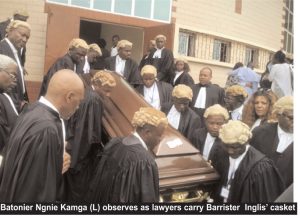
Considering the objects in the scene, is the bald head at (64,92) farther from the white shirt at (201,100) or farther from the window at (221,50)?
the window at (221,50)

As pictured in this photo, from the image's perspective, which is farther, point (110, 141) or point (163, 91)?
point (163, 91)

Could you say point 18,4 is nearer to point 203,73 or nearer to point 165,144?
point 203,73

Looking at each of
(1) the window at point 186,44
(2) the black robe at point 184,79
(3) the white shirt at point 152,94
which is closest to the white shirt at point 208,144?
(3) the white shirt at point 152,94

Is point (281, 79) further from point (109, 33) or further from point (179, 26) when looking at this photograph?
point (109, 33)

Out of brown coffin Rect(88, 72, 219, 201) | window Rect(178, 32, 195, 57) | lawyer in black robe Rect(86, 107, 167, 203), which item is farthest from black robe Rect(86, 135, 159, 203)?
window Rect(178, 32, 195, 57)

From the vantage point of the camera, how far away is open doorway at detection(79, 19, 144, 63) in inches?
272

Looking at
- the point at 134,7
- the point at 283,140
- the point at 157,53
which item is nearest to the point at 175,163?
the point at 283,140

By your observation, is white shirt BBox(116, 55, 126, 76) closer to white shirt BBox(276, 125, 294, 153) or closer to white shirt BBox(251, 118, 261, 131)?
white shirt BBox(251, 118, 261, 131)

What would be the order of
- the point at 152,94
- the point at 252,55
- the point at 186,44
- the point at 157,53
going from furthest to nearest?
the point at 252,55 → the point at 186,44 → the point at 157,53 → the point at 152,94

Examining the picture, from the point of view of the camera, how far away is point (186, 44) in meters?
6.90

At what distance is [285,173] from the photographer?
7.95 feet

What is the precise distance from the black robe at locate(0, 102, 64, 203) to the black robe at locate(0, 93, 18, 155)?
751mm

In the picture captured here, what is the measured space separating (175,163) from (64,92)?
96cm

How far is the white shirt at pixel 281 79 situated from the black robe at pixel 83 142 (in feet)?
7.43
